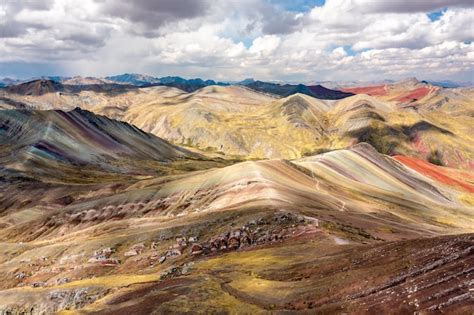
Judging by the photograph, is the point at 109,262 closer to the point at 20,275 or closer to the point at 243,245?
the point at 20,275

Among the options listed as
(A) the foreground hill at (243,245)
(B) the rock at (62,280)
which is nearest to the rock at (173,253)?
(A) the foreground hill at (243,245)

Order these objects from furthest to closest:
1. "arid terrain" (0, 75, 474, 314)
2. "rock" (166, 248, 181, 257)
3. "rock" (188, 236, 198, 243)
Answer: "rock" (188, 236, 198, 243), "rock" (166, 248, 181, 257), "arid terrain" (0, 75, 474, 314)

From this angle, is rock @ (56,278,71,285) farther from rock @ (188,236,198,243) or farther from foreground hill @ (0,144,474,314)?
rock @ (188,236,198,243)

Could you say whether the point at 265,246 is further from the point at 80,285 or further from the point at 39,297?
the point at 39,297

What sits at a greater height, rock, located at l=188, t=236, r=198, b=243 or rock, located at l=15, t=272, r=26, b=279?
rock, located at l=188, t=236, r=198, b=243

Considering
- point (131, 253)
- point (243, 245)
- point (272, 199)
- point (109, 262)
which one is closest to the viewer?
point (243, 245)

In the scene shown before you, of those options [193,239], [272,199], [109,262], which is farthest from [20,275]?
[272,199]

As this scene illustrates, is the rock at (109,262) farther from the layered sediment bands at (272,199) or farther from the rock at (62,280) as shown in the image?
the layered sediment bands at (272,199)

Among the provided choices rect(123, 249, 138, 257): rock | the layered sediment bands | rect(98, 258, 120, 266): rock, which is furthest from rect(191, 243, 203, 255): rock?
rect(98, 258, 120, 266): rock
